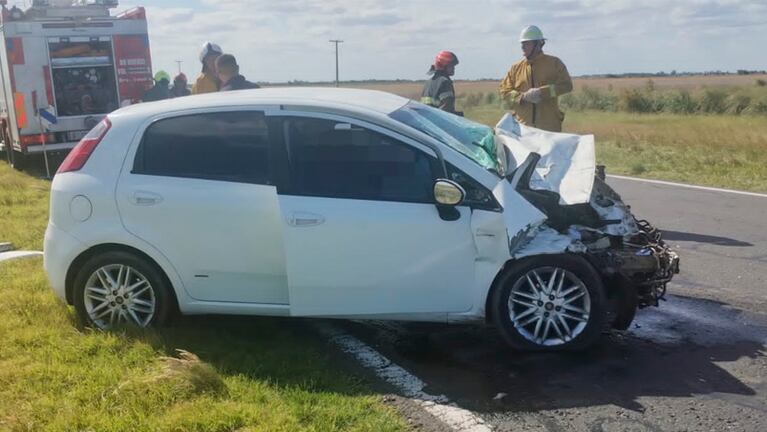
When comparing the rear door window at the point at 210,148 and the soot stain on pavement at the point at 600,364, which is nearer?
the soot stain on pavement at the point at 600,364

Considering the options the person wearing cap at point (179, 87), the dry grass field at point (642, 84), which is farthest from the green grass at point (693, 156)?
the dry grass field at point (642, 84)

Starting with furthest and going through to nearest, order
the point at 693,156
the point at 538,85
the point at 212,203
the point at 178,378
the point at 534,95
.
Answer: the point at 693,156, the point at 538,85, the point at 534,95, the point at 212,203, the point at 178,378

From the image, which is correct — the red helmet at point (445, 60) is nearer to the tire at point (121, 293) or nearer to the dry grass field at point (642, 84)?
the tire at point (121, 293)

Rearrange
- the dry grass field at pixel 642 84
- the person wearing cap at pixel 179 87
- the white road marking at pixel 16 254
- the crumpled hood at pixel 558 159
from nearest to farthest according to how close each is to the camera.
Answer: the crumpled hood at pixel 558 159
the white road marking at pixel 16 254
the person wearing cap at pixel 179 87
the dry grass field at pixel 642 84

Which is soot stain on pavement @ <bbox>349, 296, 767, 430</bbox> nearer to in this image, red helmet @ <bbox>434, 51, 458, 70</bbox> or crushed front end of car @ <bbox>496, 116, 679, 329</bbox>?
crushed front end of car @ <bbox>496, 116, 679, 329</bbox>

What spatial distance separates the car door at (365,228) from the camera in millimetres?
4656

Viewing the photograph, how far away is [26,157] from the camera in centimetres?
1653

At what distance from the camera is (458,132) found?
535 centimetres

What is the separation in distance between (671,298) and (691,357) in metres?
1.38

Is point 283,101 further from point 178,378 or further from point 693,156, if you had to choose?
point 693,156

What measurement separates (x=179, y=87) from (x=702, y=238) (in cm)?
938

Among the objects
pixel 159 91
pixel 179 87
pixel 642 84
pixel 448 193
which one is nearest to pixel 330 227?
pixel 448 193

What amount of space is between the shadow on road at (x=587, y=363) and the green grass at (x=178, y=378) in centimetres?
51

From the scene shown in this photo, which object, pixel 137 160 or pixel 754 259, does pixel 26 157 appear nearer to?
pixel 137 160
